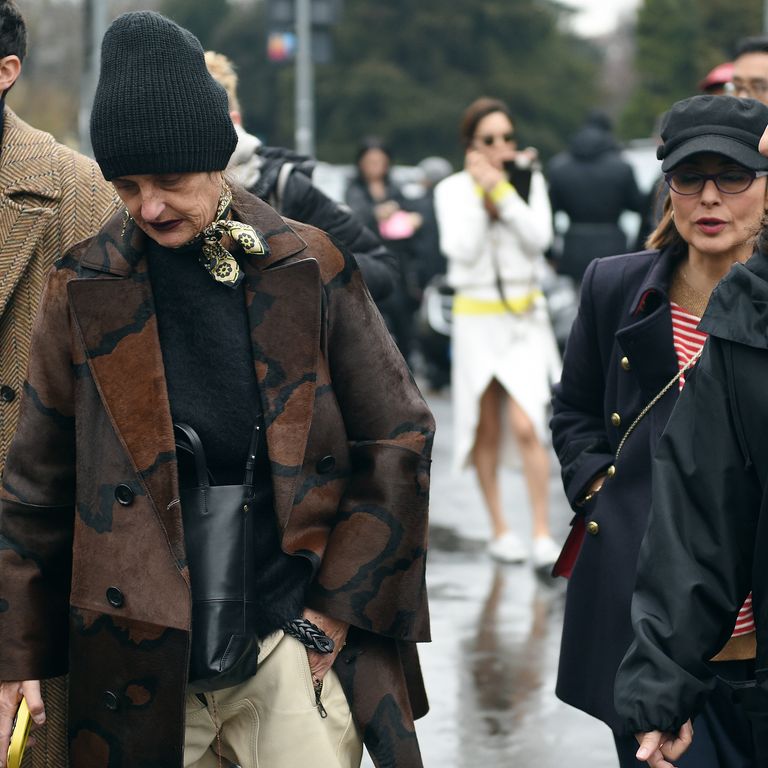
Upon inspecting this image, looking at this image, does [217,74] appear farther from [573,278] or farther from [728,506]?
[573,278]

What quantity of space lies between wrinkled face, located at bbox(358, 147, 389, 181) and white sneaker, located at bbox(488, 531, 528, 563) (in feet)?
17.4

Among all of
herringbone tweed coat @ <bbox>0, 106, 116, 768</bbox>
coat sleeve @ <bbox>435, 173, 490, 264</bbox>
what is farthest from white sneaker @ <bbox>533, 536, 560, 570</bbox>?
herringbone tweed coat @ <bbox>0, 106, 116, 768</bbox>

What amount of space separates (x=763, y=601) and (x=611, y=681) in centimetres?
102

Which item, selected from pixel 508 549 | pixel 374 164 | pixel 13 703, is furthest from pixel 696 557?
pixel 374 164

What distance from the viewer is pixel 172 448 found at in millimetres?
3172

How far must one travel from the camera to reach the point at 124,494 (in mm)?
3186

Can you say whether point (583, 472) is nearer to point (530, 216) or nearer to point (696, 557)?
point (696, 557)

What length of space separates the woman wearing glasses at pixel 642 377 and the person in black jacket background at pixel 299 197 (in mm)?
870

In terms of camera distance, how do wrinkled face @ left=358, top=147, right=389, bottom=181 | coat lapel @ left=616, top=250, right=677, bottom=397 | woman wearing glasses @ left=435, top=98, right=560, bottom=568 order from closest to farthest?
coat lapel @ left=616, top=250, right=677, bottom=397, woman wearing glasses @ left=435, top=98, right=560, bottom=568, wrinkled face @ left=358, top=147, right=389, bottom=181

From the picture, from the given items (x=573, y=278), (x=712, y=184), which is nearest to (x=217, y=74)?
(x=712, y=184)

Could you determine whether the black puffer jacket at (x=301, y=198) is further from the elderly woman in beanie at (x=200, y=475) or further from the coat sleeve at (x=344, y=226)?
the elderly woman in beanie at (x=200, y=475)

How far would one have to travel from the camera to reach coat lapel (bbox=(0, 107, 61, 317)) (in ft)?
12.7

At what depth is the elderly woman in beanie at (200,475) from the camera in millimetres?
3176

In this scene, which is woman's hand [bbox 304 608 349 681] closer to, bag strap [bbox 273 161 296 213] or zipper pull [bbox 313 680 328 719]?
zipper pull [bbox 313 680 328 719]
